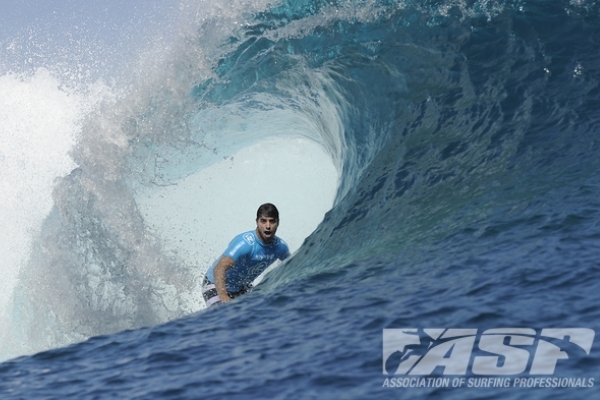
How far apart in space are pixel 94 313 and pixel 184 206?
15.4 ft

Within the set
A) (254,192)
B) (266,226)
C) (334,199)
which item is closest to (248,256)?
(266,226)

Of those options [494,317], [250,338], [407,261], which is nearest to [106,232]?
[407,261]

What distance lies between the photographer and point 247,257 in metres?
8.55

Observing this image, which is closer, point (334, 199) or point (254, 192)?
point (334, 199)

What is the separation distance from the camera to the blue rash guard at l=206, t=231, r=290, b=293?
27.8 feet

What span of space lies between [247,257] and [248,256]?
0.05 ft

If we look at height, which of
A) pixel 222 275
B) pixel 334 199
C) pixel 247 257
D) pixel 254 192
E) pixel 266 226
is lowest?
pixel 222 275

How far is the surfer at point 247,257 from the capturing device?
27.3ft

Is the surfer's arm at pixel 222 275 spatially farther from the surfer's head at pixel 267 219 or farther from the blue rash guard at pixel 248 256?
the surfer's head at pixel 267 219

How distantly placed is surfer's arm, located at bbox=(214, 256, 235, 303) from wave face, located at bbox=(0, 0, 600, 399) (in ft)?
1.53

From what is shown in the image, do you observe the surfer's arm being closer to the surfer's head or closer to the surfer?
the surfer

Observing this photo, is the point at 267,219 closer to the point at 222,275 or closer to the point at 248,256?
the point at 248,256

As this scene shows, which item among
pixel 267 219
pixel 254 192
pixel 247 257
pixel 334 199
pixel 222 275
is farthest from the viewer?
pixel 254 192

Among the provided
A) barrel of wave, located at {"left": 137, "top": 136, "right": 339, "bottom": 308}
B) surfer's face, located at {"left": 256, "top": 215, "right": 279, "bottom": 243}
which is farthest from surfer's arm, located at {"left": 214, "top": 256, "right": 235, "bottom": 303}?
barrel of wave, located at {"left": 137, "top": 136, "right": 339, "bottom": 308}
